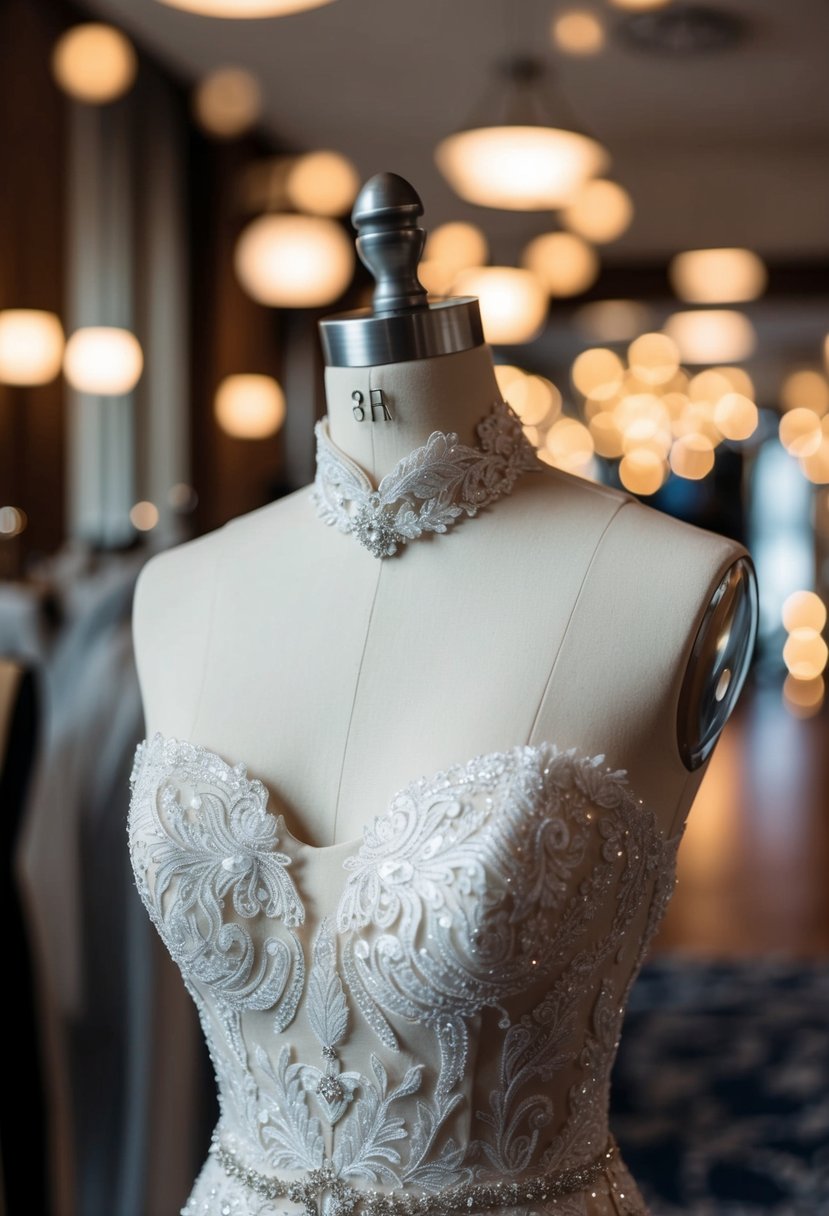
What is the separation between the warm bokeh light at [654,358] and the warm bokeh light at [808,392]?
2.53 m

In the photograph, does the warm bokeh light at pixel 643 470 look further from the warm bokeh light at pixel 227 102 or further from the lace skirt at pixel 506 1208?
the lace skirt at pixel 506 1208

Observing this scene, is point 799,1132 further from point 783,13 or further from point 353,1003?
point 783,13

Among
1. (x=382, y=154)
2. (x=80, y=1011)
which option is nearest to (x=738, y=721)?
(x=382, y=154)

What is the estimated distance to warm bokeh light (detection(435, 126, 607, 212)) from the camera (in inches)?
168

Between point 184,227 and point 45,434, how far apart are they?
2.27 metres

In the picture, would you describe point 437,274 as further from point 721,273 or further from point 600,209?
point 721,273

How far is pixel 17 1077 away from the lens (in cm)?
231

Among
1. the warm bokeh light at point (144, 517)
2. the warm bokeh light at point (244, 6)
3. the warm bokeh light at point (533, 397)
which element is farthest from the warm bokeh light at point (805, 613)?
the warm bokeh light at point (244, 6)

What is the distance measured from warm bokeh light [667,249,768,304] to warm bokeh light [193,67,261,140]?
9.04 ft

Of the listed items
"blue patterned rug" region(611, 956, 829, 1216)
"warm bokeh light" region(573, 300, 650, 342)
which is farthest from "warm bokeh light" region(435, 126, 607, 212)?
"warm bokeh light" region(573, 300, 650, 342)

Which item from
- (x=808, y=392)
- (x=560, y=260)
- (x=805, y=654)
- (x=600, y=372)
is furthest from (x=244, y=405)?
(x=808, y=392)

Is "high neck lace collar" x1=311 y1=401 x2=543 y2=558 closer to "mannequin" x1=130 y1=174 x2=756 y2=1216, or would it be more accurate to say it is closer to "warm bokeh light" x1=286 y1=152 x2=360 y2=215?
"mannequin" x1=130 y1=174 x2=756 y2=1216

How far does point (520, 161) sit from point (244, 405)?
444 cm

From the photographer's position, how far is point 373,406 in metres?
1.31
